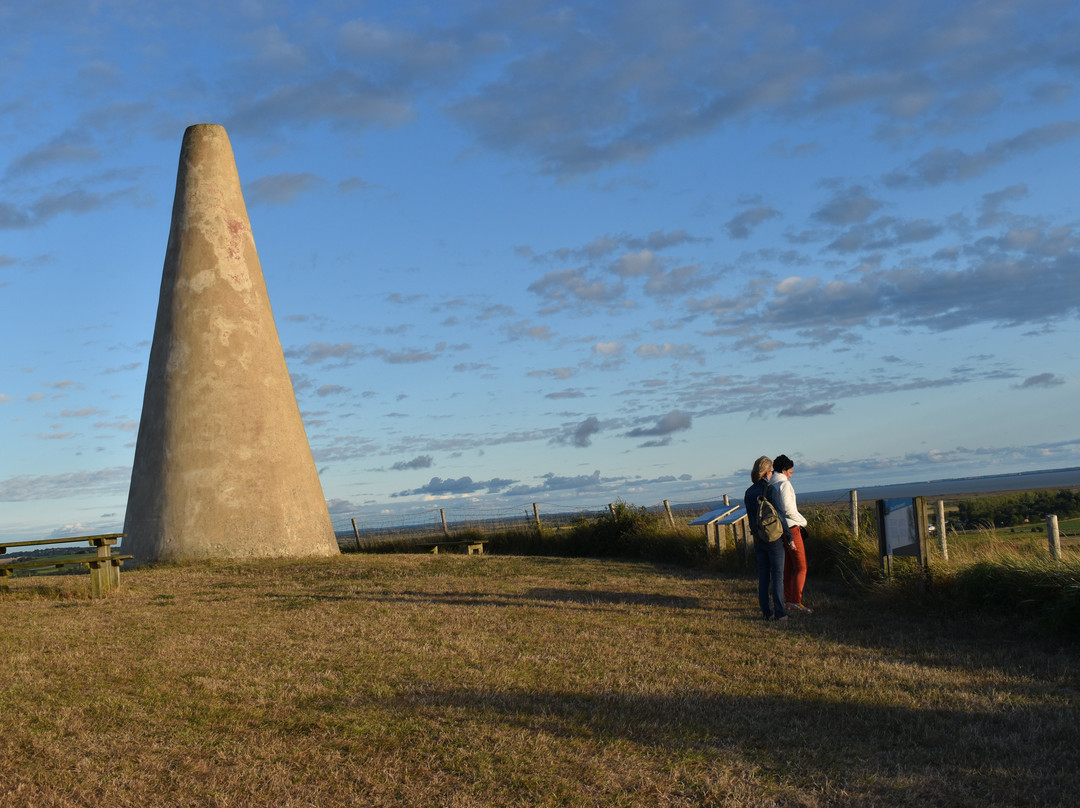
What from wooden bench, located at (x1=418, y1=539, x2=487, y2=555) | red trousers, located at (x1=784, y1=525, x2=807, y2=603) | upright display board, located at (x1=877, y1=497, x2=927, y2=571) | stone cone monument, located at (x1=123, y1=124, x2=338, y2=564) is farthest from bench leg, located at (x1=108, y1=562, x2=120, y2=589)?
upright display board, located at (x1=877, y1=497, x2=927, y2=571)

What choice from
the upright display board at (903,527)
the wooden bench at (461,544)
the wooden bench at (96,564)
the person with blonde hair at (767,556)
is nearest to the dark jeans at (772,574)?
the person with blonde hair at (767,556)

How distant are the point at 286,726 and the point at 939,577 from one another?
752 cm

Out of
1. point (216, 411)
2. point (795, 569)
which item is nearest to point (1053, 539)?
point (795, 569)

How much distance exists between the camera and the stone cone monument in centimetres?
1664

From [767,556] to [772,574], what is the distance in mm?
194

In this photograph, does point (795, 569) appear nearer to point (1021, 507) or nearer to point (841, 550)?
point (841, 550)

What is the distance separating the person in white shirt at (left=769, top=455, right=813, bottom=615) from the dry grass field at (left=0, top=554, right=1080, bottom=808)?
382 mm

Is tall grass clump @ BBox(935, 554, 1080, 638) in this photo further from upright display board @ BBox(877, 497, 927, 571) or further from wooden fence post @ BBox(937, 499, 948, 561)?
wooden fence post @ BBox(937, 499, 948, 561)

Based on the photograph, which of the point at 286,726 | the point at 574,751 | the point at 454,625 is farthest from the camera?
the point at 454,625

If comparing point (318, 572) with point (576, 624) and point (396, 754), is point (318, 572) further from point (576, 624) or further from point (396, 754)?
point (396, 754)

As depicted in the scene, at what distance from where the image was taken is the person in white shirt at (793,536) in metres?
9.33

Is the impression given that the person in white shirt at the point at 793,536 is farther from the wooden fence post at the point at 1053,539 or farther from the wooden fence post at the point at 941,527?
the wooden fence post at the point at 1053,539

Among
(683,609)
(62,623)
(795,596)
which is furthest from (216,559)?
(795,596)

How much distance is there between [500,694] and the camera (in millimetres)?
6164
